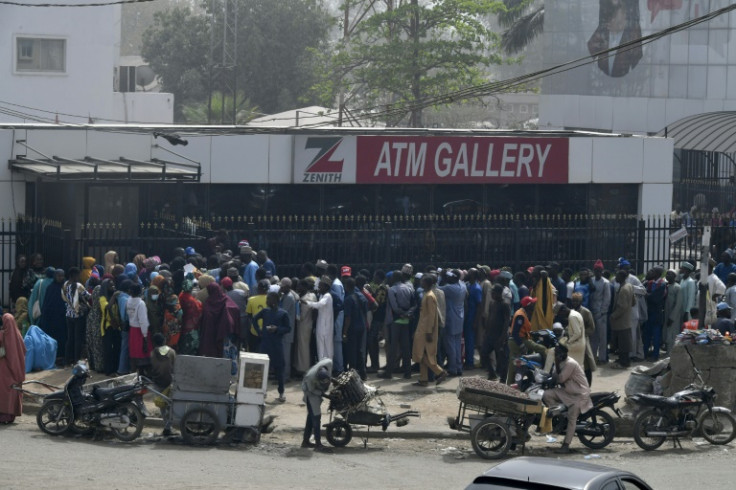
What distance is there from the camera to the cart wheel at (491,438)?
40.3ft

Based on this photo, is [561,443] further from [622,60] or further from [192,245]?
[622,60]

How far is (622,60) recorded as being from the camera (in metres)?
41.9

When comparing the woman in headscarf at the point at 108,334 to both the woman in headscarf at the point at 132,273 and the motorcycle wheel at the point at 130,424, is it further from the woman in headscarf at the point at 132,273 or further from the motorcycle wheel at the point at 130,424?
the motorcycle wheel at the point at 130,424

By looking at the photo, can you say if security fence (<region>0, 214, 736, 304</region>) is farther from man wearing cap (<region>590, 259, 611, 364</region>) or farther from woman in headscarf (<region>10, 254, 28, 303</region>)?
man wearing cap (<region>590, 259, 611, 364</region>)

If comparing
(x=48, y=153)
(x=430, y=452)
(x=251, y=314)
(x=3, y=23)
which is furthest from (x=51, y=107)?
(x=430, y=452)

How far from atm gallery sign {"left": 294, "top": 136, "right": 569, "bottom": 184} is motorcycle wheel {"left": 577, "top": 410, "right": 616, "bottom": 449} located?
32.9 ft

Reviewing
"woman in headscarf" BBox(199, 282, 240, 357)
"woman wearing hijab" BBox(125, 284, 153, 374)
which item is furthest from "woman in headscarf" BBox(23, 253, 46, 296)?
"woman in headscarf" BBox(199, 282, 240, 357)

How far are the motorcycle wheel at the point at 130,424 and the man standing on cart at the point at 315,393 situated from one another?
5.72ft

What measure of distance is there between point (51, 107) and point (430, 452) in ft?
84.4

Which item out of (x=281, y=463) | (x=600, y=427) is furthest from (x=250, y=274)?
(x=600, y=427)

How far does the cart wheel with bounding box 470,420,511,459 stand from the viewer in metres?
12.3

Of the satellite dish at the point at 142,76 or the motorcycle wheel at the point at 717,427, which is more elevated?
the satellite dish at the point at 142,76

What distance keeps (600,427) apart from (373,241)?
23.1 feet

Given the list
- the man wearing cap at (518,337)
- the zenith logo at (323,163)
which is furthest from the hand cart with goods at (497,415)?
the zenith logo at (323,163)
